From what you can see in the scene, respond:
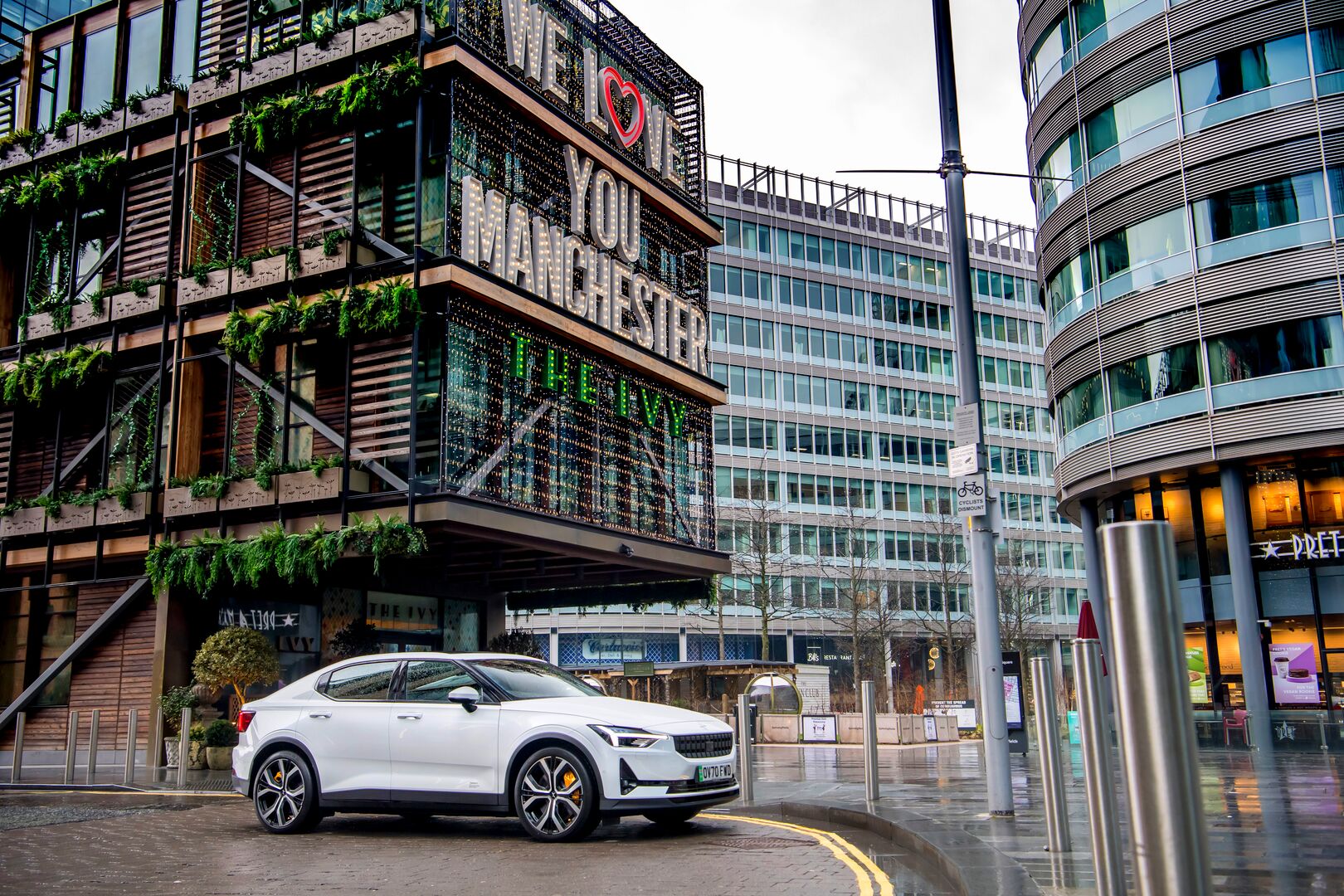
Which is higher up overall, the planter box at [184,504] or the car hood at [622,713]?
the planter box at [184,504]

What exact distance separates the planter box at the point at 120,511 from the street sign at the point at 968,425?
58.4ft

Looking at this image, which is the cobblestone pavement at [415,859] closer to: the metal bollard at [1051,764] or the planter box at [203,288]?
the metal bollard at [1051,764]

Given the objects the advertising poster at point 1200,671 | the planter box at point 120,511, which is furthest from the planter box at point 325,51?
the advertising poster at point 1200,671

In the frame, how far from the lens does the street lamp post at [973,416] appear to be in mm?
10750

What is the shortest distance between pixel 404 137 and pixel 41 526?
11.0 m

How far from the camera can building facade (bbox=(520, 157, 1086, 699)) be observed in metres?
68.1

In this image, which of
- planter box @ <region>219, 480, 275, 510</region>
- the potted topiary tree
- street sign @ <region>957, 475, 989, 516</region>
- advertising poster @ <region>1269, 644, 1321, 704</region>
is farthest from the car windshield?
advertising poster @ <region>1269, 644, 1321, 704</region>

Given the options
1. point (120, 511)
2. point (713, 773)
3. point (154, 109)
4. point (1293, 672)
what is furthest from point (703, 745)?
point (1293, 672)

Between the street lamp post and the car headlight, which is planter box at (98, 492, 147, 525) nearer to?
the car headlight

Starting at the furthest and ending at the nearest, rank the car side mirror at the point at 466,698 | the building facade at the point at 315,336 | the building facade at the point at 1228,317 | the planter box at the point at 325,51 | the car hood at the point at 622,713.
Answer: the building facade at the point at 1228,317 → the planter box at the point at 325,51 → the building facade at the point at 315,336 → the car side mirror at the point at 466,698 → the car hood at the point at 622,713

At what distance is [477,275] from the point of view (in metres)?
21.7

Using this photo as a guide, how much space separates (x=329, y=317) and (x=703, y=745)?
46.3ft

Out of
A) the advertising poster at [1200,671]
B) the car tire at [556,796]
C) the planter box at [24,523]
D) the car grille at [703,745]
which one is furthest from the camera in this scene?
the advertising poster at [1200,671]

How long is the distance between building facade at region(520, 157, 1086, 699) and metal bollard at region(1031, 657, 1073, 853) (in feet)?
179
